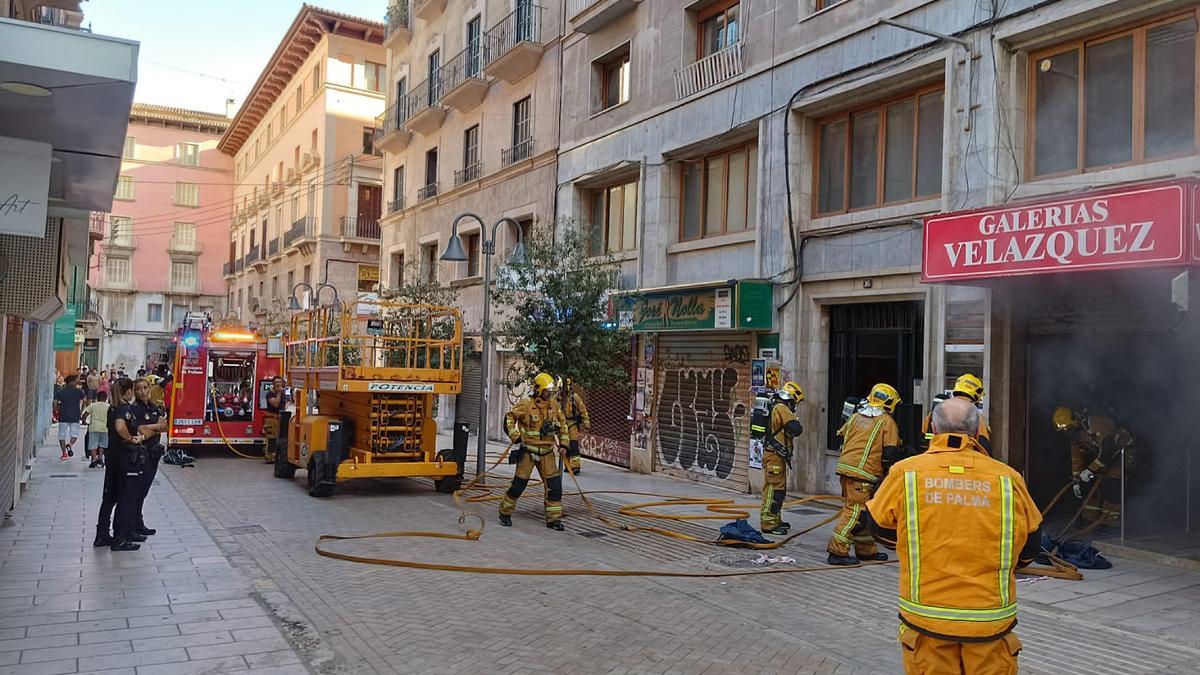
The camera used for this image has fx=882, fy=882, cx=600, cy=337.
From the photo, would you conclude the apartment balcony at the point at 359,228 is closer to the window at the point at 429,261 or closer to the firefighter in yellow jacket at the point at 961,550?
the window at the point at 429,261

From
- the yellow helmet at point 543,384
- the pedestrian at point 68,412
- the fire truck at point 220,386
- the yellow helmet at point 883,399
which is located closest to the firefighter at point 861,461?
the yellow helmet at point 883,399

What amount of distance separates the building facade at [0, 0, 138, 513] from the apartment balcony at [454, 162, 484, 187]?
533 inches

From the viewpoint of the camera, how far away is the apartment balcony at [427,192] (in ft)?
85.9

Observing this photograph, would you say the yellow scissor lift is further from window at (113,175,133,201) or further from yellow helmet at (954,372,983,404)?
window at (113,175,133,201)

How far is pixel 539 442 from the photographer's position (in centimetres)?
1035

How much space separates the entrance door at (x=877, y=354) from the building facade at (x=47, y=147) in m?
9.38

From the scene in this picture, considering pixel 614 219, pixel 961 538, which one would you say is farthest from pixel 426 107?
pixel 961 538

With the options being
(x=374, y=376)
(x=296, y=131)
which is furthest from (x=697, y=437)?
(x=296, y=131)

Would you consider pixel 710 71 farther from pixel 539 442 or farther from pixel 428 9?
pixel 428 9

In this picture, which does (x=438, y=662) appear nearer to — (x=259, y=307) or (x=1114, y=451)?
(x=1114, y=451)

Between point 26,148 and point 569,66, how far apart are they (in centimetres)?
1497

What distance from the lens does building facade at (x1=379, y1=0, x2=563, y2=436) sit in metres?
20.8

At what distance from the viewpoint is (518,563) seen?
8547 mm

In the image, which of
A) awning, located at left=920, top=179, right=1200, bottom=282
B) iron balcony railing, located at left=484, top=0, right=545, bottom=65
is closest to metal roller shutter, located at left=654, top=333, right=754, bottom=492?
awning, located at left=920, top=179, right=1200, bottom=282
